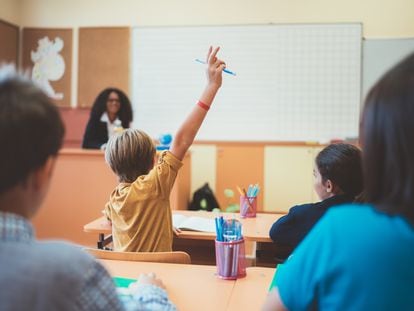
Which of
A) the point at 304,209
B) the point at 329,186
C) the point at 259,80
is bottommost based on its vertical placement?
the point at 304,209

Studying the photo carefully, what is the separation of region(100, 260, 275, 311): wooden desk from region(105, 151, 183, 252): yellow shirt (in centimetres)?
19

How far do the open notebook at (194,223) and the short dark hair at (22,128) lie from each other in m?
1.62

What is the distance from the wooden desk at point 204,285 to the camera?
130 cm

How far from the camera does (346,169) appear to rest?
1.96 metres

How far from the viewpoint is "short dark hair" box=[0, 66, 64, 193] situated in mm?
681

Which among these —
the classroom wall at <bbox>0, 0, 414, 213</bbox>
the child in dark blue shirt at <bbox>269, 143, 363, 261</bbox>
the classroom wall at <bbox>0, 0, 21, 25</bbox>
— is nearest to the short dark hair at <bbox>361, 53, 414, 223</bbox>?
the child in dark blue shirt at <bbox>269, 143, 363, 261</bbox>

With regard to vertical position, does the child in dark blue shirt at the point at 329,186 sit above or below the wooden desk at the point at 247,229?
above

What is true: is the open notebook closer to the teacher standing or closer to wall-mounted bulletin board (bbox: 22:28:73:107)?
the teacher standing

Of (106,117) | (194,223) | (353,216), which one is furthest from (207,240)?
(106,117)

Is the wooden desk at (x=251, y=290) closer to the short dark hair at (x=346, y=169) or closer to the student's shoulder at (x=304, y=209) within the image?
the student's shoulder at (x=304, y=209)

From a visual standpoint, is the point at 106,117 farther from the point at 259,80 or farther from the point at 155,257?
the point at 155,257

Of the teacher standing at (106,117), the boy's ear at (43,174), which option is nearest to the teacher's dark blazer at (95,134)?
the teacher standing at (106,117)

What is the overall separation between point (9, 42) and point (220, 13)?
2.53 metres

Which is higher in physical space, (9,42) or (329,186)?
(9,42)
